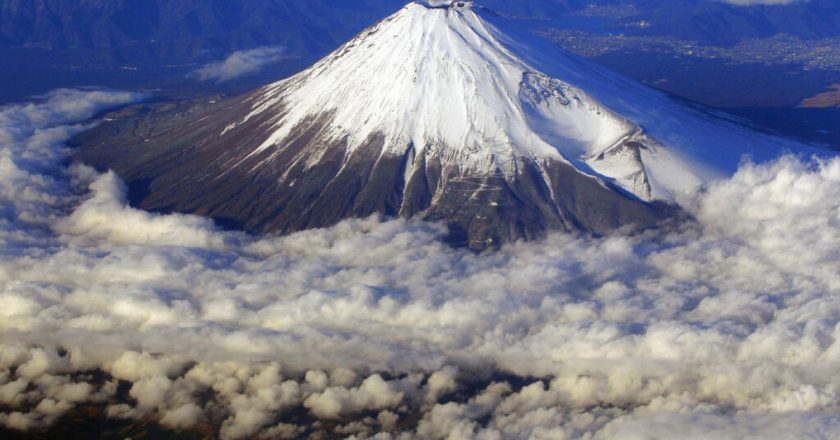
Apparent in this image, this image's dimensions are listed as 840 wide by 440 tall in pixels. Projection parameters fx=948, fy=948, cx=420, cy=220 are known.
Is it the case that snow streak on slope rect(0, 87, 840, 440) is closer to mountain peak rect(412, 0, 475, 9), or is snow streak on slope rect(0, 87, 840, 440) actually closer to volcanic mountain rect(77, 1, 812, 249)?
volcanic mountain rect(77, 1, 812, 249)

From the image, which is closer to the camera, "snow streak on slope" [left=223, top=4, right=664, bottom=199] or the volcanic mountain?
the volcanic mountain

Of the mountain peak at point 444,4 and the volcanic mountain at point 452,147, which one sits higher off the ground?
the mountain peak at point 444,4

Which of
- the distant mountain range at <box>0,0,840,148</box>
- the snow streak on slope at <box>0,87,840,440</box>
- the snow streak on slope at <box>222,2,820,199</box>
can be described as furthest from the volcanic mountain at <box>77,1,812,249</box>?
the distant mountain range at <box>0,0,840,148</box>

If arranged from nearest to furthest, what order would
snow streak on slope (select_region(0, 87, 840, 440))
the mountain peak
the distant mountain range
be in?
snow streak on slope (select_region(0, 87, 840, 440))
the mountain peak
the distant mountain range

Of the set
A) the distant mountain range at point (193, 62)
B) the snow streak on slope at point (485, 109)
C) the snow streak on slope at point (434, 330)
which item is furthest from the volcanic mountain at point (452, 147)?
the distant mountain range at point (193, 62)

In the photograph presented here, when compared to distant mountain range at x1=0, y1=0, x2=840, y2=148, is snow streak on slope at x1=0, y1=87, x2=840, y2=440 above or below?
below

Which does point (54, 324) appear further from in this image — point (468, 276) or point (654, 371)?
point (654, 371)

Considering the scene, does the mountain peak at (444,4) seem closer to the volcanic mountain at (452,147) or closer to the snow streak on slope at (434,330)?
the volcanic mountain at (452,147)
